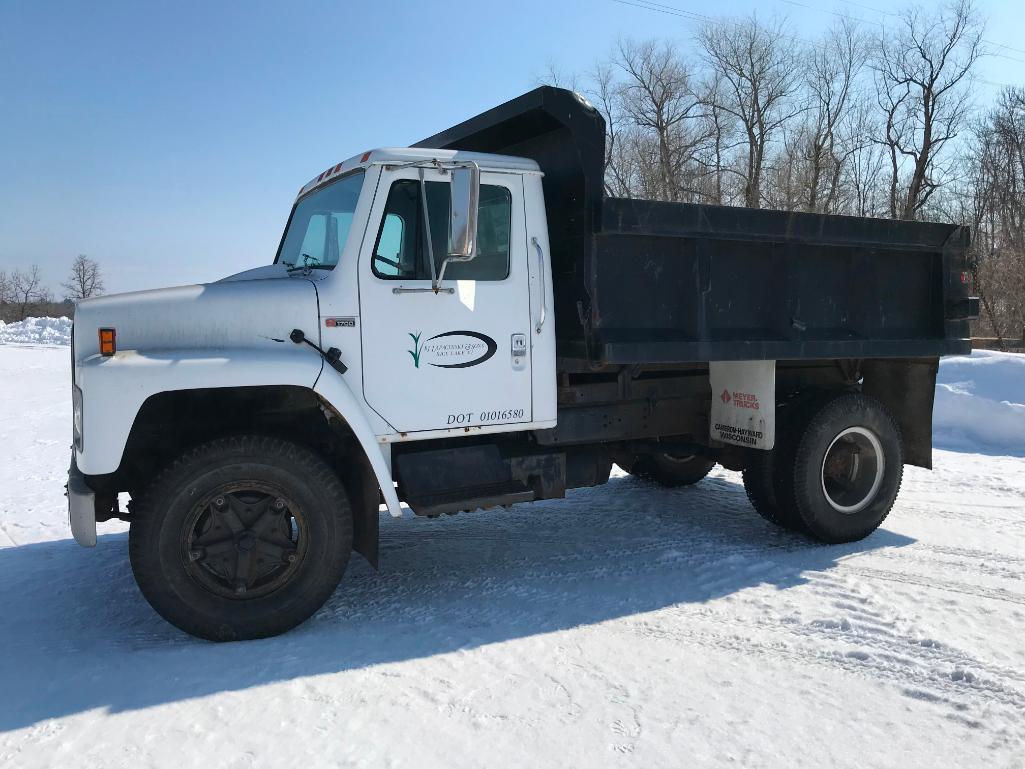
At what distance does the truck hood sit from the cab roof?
81cm

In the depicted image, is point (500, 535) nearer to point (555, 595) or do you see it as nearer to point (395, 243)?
point (555, 595)

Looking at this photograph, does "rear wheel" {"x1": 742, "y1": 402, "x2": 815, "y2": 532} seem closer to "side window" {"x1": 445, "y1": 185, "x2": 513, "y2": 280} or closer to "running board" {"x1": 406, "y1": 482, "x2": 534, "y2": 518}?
"running board" {"x1": 406, "y1": 482, "x2": 534, "y2": 518}

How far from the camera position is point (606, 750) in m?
3.00

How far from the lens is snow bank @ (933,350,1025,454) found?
30.3 ft

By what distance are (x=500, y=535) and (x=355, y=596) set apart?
5.07ft

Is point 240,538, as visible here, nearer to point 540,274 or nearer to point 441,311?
point 441,311

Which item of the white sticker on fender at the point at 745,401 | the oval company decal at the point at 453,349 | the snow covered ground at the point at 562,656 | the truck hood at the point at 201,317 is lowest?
the snow covered ground at the point at 562,656

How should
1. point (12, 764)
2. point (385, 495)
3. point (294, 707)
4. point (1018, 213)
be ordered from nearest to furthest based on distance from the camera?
point (12, 764) < point (294, 707) < point (385, 495) < point (1018, 213)

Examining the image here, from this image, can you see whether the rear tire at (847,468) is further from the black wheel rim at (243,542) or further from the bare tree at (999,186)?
the bare tree at (999,186)

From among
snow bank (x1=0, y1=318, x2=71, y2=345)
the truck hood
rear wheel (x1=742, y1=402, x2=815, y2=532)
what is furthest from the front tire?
snow bank (x1=0, y1=318, x2=71, y2=345)

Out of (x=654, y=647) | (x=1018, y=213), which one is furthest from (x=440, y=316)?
(x=1018, y=213)

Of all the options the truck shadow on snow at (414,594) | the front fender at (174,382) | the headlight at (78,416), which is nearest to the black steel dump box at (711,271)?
the truck shadow on snow at (414,594)

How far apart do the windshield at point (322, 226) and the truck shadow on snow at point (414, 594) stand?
2.02m

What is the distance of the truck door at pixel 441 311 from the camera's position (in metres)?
4.37
